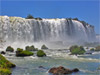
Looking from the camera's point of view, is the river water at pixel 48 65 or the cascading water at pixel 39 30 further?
the cascading water at pixel 39 30

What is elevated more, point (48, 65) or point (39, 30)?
point (39, 30)

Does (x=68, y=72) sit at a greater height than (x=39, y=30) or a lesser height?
lesser

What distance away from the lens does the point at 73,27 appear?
71125 millimetres

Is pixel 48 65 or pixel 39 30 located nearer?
pixel 48 65

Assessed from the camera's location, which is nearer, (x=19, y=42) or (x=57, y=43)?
(x=19, y=42)

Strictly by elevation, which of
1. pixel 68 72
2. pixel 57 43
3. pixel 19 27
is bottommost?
pixel 68 72

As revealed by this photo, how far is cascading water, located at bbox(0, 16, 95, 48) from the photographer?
52.0 meters

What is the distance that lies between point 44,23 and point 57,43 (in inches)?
266

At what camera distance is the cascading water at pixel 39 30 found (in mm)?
52031

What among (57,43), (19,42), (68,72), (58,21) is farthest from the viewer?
(58,21)

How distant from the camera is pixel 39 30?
57.9m

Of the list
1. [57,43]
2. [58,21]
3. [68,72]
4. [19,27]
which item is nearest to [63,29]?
[58,21]

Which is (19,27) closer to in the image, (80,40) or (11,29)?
(11,29)

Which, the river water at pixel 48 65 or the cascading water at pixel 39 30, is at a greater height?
the cascading water at pixel 39 30
